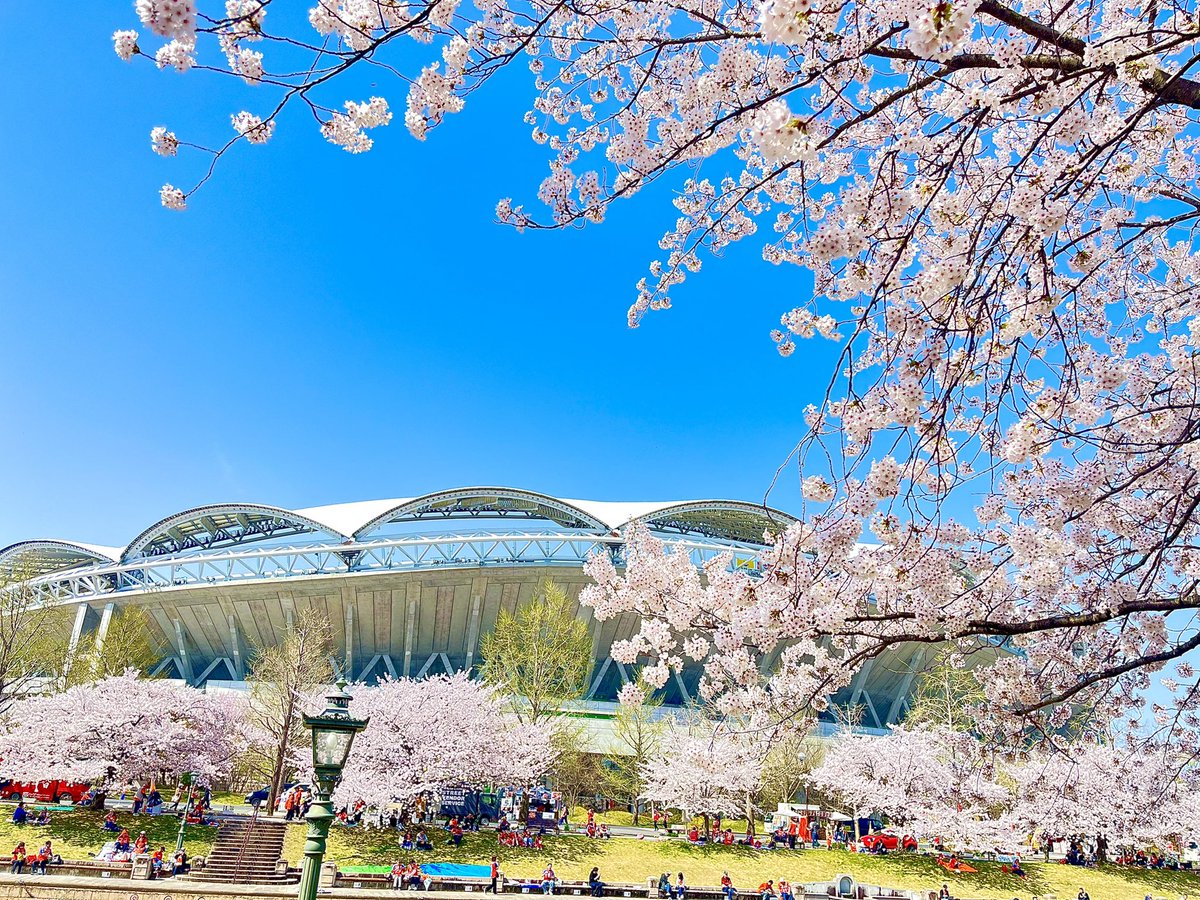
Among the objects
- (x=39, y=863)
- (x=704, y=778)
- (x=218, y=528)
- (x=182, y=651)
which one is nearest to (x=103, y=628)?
(x=182, y=651)

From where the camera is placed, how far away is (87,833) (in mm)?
22422

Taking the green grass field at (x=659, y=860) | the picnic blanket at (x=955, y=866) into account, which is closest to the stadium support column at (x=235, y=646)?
the green grass field at (x=659, y=860)

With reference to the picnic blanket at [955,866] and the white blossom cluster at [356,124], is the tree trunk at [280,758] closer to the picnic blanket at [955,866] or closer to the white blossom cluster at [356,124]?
the picnic blanket at [955,866]

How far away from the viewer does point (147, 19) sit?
3.00 m

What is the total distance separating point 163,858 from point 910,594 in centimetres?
2302

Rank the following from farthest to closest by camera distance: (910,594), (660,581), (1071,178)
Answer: (660,581) → (910,594) → (1071,178)

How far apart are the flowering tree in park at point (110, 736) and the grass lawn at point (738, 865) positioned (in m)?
6.38

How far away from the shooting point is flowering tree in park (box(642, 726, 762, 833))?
28656 mm

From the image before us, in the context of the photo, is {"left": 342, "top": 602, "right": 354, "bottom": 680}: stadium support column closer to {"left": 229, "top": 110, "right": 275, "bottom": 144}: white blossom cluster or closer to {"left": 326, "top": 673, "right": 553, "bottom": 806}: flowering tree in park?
{"left": 326, "top": 673, "right": 553, "bottom": 806}: flowering tree in park

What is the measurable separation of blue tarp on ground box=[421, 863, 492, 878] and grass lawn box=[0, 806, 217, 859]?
6650 millimetres

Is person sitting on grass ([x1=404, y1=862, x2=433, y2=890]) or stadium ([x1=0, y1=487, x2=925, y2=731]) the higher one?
stadium ([x1=0, y1=487, x2=925, y2=731])

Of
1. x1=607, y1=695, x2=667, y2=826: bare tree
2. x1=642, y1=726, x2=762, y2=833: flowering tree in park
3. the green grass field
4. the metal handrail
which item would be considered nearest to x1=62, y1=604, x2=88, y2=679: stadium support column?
the green grass field

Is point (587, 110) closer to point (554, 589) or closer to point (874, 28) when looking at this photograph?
point (874, 28)

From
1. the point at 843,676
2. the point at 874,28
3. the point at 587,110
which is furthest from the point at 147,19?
the point at 843,676
